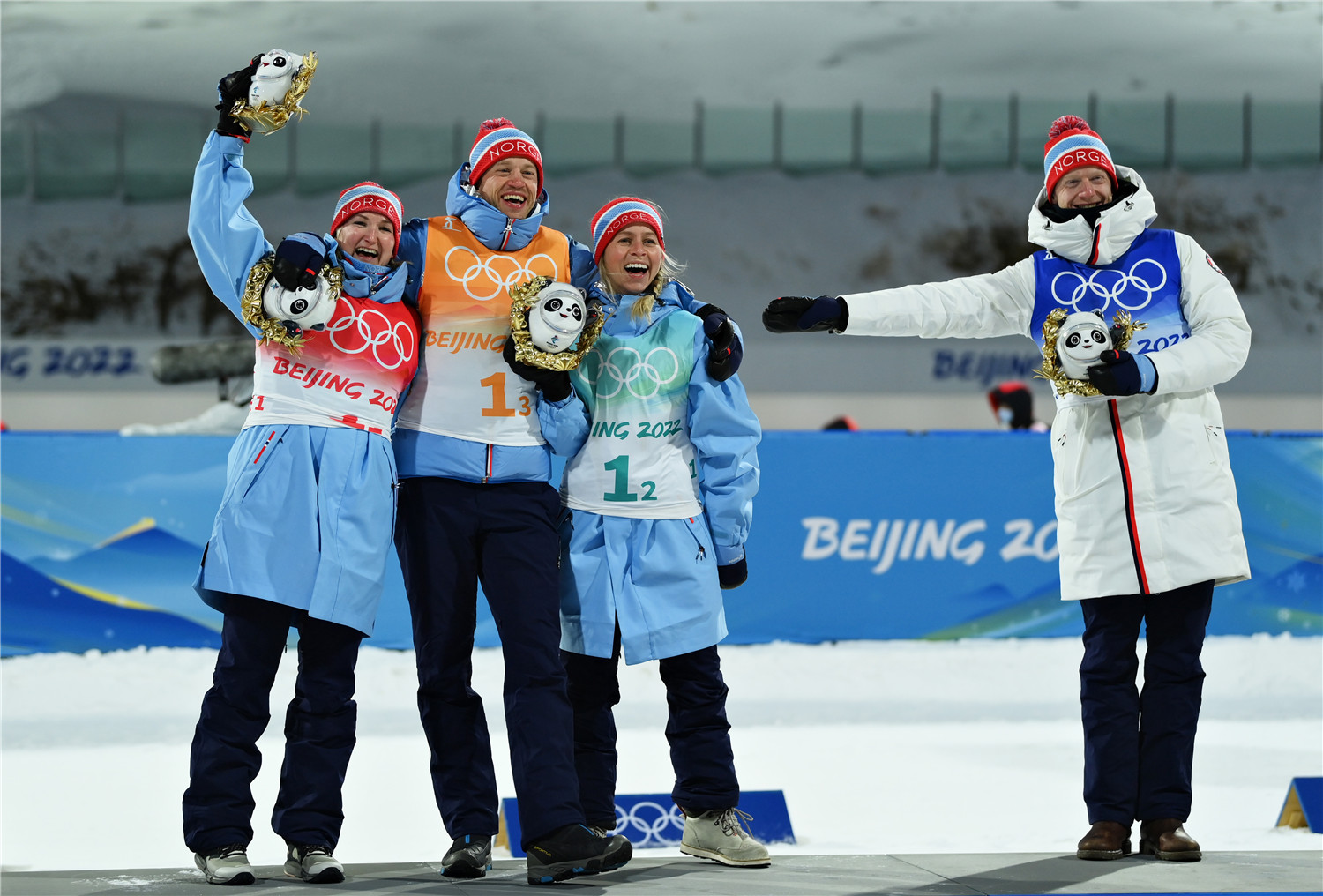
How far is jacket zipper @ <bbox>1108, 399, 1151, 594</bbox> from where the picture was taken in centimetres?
332

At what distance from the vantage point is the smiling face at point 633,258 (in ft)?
11.1

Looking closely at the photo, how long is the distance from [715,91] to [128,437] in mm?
12426

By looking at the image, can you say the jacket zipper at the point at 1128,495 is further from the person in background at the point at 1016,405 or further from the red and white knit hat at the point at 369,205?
the person in background at the point at 1016,405

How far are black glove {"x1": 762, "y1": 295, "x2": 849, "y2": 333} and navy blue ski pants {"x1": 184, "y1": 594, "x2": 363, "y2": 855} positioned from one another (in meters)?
1.40

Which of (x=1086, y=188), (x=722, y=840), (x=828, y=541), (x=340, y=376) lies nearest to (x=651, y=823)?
(x=722, y=840)

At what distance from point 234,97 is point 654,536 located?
4.94 ft

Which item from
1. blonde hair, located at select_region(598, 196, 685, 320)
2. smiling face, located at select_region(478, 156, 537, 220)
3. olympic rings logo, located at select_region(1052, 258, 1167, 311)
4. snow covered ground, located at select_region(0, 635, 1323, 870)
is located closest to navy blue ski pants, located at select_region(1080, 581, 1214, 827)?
snow covered ground, located at select_region(0, 635, 1323, 870)

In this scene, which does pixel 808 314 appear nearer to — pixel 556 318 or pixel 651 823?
pixel 556 318

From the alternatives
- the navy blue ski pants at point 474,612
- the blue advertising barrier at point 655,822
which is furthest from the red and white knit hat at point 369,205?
the blue advertising barrier at point 655,822

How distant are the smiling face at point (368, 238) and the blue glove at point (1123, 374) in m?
1.84

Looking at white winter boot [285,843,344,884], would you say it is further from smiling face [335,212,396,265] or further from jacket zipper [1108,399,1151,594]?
jacket zipper [1108,399,1151,594]

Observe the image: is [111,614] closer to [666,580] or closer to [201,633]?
[201,633]

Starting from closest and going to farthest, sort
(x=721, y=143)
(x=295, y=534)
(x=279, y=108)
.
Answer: (x=295, y=534)
(x=279, y=108)
(x=721, y=143)

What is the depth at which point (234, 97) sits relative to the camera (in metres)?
3.08
